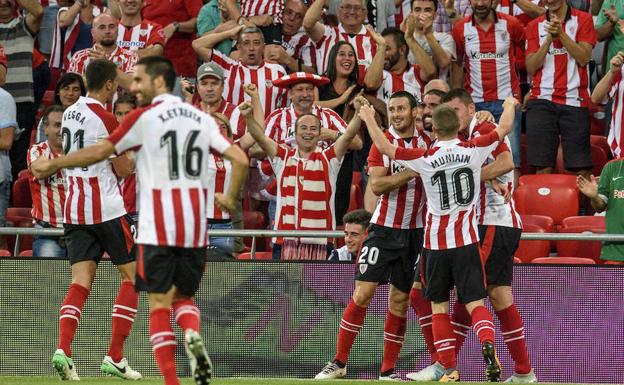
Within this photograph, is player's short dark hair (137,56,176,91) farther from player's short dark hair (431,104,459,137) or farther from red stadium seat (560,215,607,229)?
red stadium seat (560,215,607,229)

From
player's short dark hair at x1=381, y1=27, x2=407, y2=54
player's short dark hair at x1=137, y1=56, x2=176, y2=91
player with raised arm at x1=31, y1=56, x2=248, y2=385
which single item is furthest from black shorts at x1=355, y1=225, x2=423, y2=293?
player's short dark hair at x1=381, y1=27, x2=407, y2=54

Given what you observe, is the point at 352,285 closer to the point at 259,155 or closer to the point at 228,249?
the point at 228,249

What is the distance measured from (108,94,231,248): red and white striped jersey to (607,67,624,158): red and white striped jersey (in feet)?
20.4

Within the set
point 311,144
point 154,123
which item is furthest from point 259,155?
point 154,123

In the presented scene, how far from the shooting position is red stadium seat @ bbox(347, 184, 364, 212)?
41.2ft

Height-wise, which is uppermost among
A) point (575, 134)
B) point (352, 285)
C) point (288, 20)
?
point (288, 20)

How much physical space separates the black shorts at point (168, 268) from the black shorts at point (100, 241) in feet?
5.69

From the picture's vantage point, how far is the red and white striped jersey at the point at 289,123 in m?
12.4

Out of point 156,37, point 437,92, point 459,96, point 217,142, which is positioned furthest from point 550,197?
point 217,142

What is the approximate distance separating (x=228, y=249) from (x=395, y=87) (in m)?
2.91

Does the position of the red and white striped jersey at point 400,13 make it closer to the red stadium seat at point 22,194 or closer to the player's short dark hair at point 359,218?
the red stadium seat at point 22,194

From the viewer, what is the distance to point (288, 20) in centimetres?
1405

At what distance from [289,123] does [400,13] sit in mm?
2998

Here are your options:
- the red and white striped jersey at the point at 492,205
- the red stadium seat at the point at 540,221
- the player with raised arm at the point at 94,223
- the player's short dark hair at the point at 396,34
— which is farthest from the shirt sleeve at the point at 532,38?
the player with raised arm at the point at 94,223
